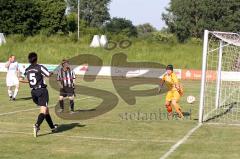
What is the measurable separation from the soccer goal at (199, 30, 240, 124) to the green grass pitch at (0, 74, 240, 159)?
43.3 inches

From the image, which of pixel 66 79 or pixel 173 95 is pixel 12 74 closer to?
pixel 66 79

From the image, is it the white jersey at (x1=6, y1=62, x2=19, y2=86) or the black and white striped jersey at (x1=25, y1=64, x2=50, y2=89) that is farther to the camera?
the white jersey at (x1=6, y1=62, x2=19, y2=86)

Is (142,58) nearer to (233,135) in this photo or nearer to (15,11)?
(15,11)

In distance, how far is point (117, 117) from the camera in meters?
18.0

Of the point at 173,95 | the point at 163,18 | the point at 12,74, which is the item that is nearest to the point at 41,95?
the point at 173,95

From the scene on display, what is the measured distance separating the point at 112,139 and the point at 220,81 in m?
11.2

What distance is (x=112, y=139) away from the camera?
13.4m

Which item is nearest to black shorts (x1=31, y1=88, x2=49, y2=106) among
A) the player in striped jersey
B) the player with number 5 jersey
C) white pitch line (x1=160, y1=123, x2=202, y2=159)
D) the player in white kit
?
the player with number 5 jersey

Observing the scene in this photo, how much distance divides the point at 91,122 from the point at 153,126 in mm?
2130

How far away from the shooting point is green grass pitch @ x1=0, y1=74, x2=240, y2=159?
11445 millimetres

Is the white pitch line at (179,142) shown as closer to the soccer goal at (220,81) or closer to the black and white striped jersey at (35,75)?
the soccer goal at (220,81)

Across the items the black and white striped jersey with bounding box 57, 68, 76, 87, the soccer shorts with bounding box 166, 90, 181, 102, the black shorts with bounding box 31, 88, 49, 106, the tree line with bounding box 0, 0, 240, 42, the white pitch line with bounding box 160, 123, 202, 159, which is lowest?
the white pitch line with bounding box 160, 123, 202, 159

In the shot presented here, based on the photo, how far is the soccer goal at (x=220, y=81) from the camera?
17.0 m

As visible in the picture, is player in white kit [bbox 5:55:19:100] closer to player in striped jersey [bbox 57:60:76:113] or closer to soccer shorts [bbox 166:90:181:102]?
player in striped jersey [bbox 57:60:76:113]
